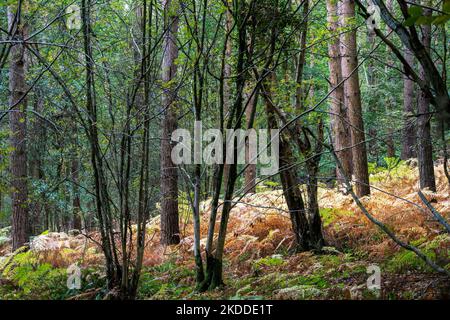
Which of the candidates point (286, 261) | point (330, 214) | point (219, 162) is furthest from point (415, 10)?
point (330, 214)

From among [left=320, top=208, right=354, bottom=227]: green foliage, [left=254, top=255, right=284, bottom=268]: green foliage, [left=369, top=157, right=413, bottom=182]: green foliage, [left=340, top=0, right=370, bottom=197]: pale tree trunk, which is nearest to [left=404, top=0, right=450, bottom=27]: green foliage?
[left=254, top=255, right=284, bottom=268]: green foliage

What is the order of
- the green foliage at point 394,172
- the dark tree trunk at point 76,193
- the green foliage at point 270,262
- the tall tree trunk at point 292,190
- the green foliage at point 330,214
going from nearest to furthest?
the dark tree trunk at point 76,193 → the green foliage at point 270,262 → the tall tree trunk at point 292,190 → the green foliage at point 330,214 → the green foliage at point 394,172

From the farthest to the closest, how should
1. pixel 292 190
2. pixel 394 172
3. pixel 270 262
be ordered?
1. pixel 394 172
2. pixel 292 190
3. pixel 270 262

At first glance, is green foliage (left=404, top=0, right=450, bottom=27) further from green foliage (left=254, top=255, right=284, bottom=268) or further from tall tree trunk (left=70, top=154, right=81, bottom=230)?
green foliage (left=254, top=255, right=284, bottom=268)

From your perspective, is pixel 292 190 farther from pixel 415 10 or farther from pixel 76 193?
pixel 76 193

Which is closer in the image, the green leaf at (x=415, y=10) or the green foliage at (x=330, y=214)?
the green leaf at (x=415, y=10)

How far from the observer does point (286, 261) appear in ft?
17.0

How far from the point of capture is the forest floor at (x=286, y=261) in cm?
374

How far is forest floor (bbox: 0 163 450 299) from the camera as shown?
374cm

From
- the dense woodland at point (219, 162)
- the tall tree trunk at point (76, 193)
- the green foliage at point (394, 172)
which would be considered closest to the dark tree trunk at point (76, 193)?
the tall tree trunk at point (76, 193)

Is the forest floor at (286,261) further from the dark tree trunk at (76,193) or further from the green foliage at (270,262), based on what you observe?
the dark tree trunk at (76,193)

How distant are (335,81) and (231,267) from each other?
5349 millimetres
